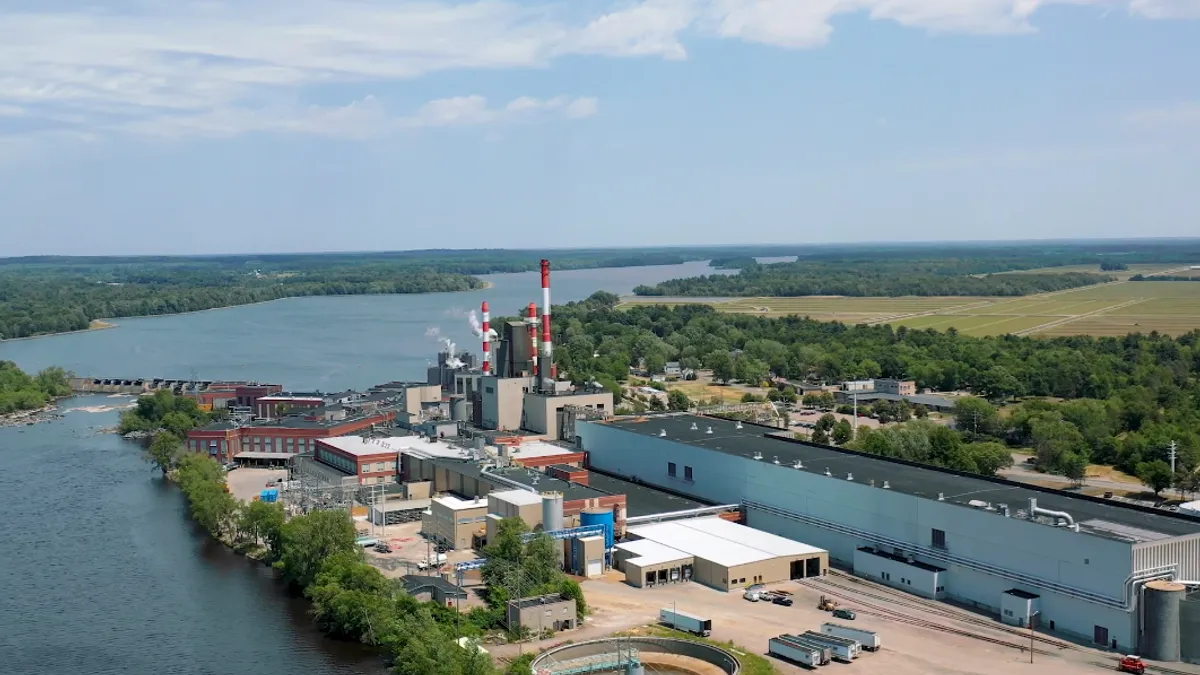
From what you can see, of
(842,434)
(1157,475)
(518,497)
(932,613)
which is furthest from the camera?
(842,434)

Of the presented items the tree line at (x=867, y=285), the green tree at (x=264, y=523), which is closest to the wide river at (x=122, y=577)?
the green tree at (x=264, y=523)

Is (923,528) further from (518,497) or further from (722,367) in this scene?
(722,367)

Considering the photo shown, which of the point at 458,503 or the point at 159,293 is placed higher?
the point at 159,293

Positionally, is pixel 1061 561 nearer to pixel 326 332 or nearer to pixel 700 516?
pixel 700 516

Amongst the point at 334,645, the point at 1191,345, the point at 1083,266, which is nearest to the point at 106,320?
→ the point at 1191,345

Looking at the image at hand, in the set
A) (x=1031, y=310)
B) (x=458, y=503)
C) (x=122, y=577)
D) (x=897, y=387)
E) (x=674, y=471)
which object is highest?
(x=1031, y=310)

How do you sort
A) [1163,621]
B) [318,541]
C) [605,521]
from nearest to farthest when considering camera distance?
[1163,621]
[318,541]
[605,521]

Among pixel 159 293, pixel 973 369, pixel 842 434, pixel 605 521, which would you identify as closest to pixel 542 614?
pixel 605 521

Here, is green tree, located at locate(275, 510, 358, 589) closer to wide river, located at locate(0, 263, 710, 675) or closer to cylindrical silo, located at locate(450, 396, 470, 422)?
wide river, located at locate(0, 263, 710, 675)

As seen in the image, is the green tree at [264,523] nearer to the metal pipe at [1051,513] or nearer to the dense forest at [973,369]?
the metal pipe at [1051,513]
